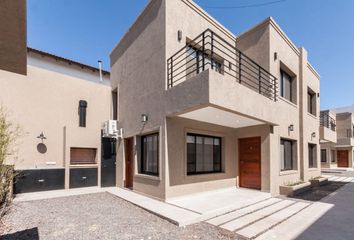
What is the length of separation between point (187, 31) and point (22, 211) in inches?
329

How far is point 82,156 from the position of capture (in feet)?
38.3

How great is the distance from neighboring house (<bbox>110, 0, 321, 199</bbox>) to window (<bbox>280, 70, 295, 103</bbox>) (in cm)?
5

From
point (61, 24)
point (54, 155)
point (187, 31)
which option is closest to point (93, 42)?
point (61, 24)

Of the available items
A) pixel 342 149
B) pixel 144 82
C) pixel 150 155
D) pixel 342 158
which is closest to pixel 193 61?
pixel 144 82

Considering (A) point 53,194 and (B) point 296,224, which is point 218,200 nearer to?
(B) point 296,224

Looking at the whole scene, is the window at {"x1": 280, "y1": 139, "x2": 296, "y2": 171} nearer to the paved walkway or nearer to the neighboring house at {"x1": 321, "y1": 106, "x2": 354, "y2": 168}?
the paved walkway

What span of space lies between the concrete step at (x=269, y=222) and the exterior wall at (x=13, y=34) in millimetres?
5623

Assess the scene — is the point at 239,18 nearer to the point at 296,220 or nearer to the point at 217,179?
the point at 217,179

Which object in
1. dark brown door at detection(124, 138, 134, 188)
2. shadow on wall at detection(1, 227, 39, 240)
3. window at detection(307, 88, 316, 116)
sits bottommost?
shadow on wall at detection(1, 227, 39, 240)

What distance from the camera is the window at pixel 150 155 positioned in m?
8.51

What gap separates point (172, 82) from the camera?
26.2 ft

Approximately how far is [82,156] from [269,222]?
946 cm

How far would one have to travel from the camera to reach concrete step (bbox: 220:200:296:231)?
5.49 meters

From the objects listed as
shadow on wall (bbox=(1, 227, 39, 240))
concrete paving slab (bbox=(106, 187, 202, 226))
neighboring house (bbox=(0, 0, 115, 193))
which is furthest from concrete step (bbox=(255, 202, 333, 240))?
neighboring house (bbox=(0, 0, 115, 193))
